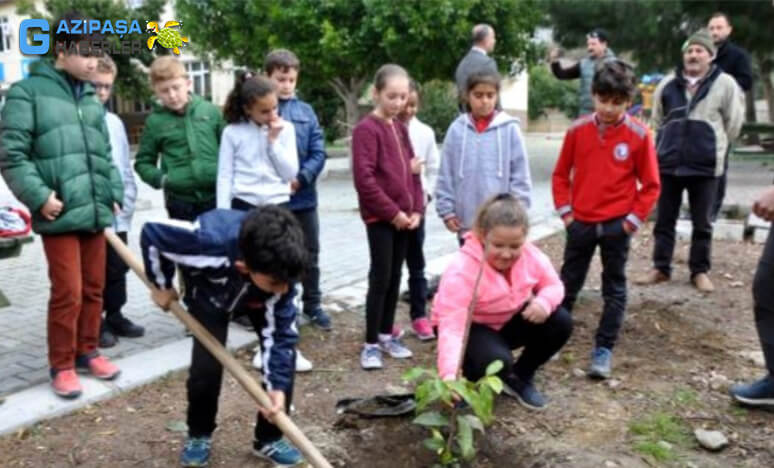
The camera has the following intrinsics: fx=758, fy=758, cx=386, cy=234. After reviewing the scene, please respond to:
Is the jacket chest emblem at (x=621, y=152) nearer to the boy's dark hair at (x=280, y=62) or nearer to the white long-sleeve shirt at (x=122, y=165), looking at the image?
the boy's dark hair at (x=280, y=62)

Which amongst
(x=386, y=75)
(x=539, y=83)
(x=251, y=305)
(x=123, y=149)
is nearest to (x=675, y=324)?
(x=386, y=75)

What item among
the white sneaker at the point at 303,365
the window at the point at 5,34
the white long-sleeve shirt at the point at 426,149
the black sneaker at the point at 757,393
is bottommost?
the white sneaker at the point at 303,365

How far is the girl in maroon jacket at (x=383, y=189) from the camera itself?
391 cm

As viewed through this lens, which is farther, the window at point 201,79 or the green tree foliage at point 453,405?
the window at point 201,79

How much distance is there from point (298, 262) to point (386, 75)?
1.79 meters

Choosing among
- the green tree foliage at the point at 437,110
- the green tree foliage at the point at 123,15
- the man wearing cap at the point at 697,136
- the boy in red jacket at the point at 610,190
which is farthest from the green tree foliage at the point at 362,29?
the green tree foliage at the point at 437,110

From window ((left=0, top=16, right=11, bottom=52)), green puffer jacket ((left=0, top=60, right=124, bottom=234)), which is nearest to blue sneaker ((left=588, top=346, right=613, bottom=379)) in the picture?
green puffer jacket ((left=0, top=60, right=124, bottom=234))

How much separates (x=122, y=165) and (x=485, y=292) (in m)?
2.37

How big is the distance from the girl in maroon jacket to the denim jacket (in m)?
0.42

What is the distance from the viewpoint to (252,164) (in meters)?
3.99

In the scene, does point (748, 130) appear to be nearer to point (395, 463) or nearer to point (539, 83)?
point (395, 463)

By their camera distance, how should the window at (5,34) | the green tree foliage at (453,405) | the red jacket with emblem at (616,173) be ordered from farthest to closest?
the window at (5,34)
the red jacket with emblem at (616,173)
the green tree foliage at (453,405)

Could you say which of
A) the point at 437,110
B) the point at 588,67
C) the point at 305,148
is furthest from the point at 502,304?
the point at 437,110

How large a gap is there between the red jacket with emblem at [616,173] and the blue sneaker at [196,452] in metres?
2.12
